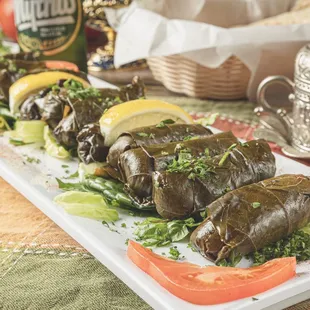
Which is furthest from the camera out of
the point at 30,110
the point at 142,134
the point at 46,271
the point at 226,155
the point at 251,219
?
the point at 30,110

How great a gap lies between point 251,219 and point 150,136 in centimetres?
80

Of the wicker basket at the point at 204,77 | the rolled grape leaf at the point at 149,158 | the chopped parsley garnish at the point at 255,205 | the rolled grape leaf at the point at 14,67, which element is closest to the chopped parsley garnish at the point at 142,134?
the rolled grape leaf at the point at 149,158

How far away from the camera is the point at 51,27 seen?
4598mm

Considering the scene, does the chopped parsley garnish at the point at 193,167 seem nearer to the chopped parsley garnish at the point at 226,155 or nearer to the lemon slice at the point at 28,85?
the chopped parsley garnish at the point at 226,155

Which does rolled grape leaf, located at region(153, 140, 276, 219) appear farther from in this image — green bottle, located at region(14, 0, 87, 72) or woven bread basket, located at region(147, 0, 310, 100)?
green bottle, located at region(14, 0, 87, 72)

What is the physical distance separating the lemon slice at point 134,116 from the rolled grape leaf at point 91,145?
28 millimetres

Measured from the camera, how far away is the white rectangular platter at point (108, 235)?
206cm

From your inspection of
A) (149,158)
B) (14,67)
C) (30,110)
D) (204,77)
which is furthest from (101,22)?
(149,158)

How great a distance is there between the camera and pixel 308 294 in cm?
219

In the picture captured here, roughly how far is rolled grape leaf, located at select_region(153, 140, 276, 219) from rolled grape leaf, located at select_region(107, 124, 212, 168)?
0.32 m

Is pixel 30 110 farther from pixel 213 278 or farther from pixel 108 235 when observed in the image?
pixel 213 278

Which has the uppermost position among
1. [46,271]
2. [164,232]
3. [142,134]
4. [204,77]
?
[142,134]

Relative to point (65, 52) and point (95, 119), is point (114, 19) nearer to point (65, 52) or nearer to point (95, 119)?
point (65, 52)

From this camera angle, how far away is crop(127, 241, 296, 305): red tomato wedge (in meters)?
2.03
